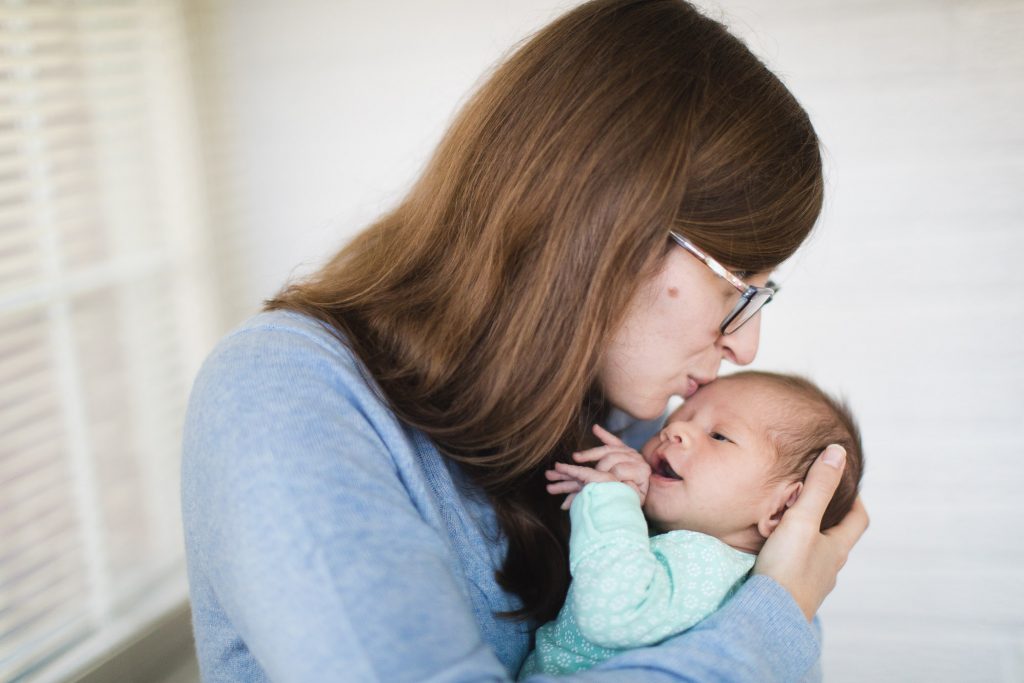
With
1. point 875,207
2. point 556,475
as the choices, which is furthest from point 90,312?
point 875,207

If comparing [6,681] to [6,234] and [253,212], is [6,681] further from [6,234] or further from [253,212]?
[253,212]

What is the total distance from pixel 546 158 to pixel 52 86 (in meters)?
1.38

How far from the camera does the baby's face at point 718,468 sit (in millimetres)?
1561

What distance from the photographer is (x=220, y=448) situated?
107 centimetres

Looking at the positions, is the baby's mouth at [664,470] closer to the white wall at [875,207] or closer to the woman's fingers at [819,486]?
the woman's fingers at [819,486]

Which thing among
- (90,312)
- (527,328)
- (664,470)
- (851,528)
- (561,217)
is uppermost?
(561,217)

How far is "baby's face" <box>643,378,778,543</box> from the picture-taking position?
1561mm

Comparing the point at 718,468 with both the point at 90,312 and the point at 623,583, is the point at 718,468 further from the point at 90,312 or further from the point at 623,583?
the point at 90,312

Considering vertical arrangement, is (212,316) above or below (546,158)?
below

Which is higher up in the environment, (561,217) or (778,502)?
(561,217)

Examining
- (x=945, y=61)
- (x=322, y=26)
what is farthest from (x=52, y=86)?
(x=945, y=61)

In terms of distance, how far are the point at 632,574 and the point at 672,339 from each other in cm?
36

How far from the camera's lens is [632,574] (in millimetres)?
1313

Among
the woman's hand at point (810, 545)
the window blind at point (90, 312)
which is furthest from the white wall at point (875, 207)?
the woman's hand at point (810, 545)
